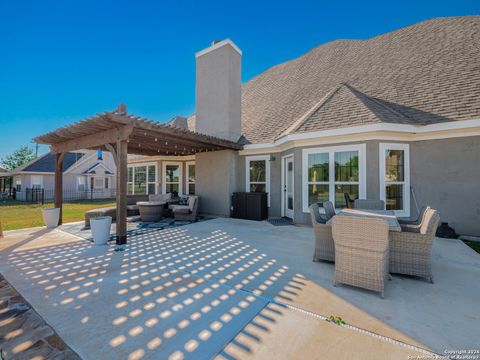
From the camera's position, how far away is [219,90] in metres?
10.4

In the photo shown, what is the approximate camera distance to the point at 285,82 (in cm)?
1364

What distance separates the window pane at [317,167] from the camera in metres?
7.32

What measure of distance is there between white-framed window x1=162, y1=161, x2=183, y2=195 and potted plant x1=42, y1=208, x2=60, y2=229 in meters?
5.27

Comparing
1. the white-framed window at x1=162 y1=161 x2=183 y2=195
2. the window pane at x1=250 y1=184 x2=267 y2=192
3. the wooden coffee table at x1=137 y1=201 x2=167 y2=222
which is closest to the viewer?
the wooden coffee table at x1=137 y1=201 x2=167 y2=222

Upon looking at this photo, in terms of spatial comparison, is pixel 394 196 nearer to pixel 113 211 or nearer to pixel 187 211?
pixel 187 211

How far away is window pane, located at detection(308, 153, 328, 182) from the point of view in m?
7.32

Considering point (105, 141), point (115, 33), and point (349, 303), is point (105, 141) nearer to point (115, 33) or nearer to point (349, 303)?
point (349, 303)

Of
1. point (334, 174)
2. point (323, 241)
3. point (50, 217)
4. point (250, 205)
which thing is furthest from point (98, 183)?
point (323, 241)

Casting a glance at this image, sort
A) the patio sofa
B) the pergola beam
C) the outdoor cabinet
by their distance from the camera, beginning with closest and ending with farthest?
the pergola beam
the patio sofa
the outdoor cabinet

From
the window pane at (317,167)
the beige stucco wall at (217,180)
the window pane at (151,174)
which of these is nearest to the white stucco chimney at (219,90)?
the beige stucco wall at (217,180)

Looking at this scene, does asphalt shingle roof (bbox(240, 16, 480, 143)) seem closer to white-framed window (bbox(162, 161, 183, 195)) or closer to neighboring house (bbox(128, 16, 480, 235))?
neighboring house (bbox(128, 16, 480, 235))

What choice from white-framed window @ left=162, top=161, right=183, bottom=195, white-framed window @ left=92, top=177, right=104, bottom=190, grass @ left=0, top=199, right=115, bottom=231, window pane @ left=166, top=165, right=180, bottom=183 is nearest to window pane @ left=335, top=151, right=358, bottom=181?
white-framed window @ left=162, top=161, right=183, bottom=195

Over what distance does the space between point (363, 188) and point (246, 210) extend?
14.7ft

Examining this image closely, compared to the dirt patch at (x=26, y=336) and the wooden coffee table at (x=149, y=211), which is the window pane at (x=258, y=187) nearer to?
the wooden coffee table at (x=149, y=211)
